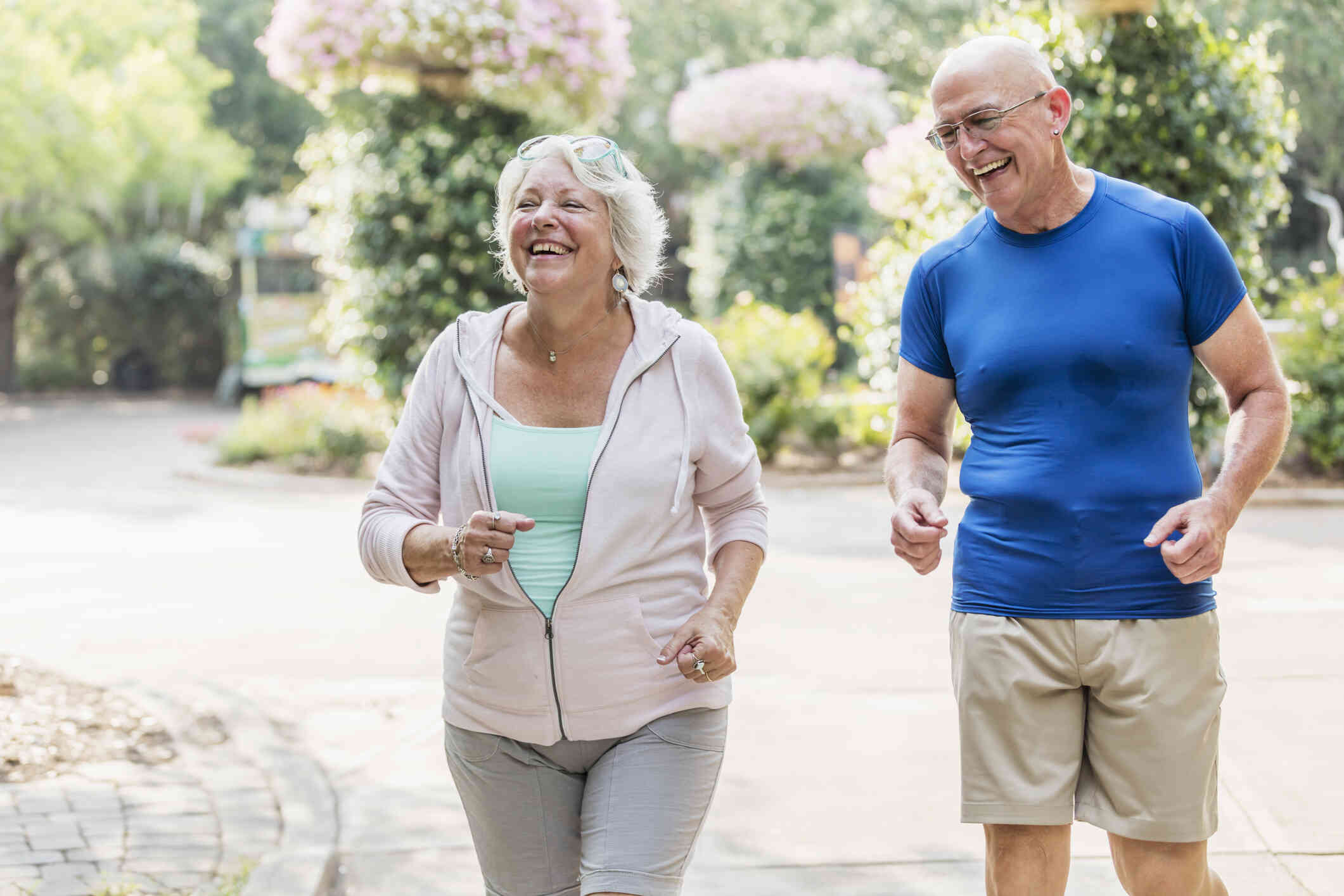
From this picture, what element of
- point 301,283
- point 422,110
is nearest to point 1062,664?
point 422,110

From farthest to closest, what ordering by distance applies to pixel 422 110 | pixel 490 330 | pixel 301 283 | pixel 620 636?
pixel 301 283
pixel 422 110
pixel 490 330
pixel 620 636

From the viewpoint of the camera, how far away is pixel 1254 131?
10000 millimetres

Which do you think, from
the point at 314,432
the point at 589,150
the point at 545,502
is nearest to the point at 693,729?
the point at 545,502

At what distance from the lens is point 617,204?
2689 millimetres

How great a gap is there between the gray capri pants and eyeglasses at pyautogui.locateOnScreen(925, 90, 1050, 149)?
1144mm

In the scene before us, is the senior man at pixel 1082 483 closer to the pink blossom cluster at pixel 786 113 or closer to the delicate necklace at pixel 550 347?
the delicate necklace at pixel 550 347

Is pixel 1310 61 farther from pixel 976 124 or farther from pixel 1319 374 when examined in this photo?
pixel 976 124

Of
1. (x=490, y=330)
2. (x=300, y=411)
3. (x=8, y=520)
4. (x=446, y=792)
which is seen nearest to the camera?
(x=490, y=330)

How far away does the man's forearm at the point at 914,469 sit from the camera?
9.39ft

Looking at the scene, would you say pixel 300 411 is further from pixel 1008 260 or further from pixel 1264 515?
pixel 1008 260

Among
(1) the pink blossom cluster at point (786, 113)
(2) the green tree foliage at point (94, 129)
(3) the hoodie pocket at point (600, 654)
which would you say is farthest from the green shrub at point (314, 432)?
(2) the green tree foliage at point (94, 129)

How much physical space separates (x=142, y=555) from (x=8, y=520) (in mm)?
2483

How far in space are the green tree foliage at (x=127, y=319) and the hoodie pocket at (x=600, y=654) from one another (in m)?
32.5

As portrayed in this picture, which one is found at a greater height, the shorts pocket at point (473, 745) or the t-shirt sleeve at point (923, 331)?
the t-shirt sleeve at point (923, 331)
